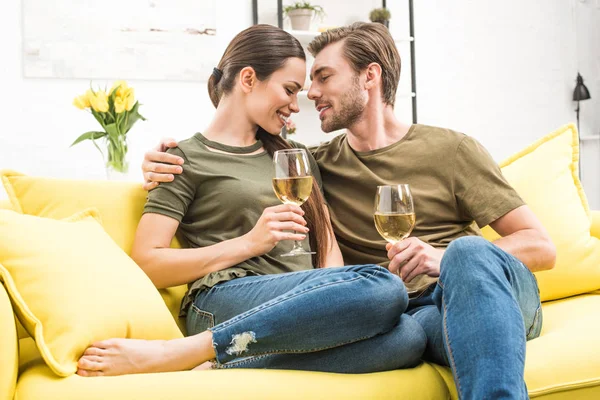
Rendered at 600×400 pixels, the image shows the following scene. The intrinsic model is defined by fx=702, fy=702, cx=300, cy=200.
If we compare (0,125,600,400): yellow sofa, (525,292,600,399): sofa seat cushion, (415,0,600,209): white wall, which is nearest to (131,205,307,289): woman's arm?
(0,125,600,400): yellow sofa

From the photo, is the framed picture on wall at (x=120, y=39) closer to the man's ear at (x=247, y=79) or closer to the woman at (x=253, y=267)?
the woman at (x=253, y=267)

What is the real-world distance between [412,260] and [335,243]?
Answer: 37 cm

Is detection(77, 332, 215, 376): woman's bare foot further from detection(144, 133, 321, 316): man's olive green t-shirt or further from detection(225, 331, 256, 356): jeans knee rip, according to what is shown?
detection(144, 133, 321, 316): man's olive green t-shirt

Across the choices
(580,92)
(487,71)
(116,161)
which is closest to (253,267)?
(116,161)

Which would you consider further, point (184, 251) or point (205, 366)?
point (184, 251)

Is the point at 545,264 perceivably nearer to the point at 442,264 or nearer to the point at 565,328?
the point at 565,328

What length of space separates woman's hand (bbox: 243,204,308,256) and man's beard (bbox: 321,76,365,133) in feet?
1.81

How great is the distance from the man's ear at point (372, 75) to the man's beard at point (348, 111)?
41 mm

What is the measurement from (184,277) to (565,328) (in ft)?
3.07

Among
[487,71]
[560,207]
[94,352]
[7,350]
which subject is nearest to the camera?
[7,350]

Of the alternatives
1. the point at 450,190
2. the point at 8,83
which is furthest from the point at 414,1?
the point at 450,190

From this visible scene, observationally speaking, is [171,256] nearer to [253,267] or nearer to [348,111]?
[253,267]

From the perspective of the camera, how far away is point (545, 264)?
1.84 metres

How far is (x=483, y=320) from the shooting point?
4.33ft
